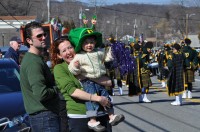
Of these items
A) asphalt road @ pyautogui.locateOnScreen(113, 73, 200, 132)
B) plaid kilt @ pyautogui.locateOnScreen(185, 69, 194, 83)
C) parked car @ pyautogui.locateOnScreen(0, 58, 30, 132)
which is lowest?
asphalt road @ pyautogui.locateOnScreen(113, 73, 200, 132)

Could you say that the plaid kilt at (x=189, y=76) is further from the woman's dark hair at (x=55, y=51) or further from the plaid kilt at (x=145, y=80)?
the woman's dark hair at (x=55, y=51)

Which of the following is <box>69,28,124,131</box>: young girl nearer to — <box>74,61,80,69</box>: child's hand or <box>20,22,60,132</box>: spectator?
<box>74,61,80,69</box>: child's hand

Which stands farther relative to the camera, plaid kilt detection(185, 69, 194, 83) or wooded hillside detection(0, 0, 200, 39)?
wooded hillside detection(0, 0, 200, 39)

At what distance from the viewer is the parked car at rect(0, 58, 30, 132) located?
553 centimetres

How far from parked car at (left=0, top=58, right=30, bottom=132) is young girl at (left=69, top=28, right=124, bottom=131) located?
142cm

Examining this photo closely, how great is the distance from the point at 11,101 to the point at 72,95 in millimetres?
2181

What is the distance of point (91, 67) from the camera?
424cm

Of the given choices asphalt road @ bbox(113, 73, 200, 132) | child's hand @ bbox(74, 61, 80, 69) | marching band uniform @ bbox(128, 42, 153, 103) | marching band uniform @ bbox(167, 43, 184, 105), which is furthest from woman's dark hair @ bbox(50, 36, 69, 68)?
marching band uniform @ bbox(128, 42, 153, 103)

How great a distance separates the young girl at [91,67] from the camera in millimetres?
4211

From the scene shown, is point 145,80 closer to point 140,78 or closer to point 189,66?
point 140,78

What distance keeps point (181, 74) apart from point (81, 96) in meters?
9.47

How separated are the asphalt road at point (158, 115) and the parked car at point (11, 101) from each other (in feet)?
8.60

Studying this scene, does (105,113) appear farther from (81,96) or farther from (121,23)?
(121,23)

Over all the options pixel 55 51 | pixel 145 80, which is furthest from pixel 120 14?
pixel 55 51
